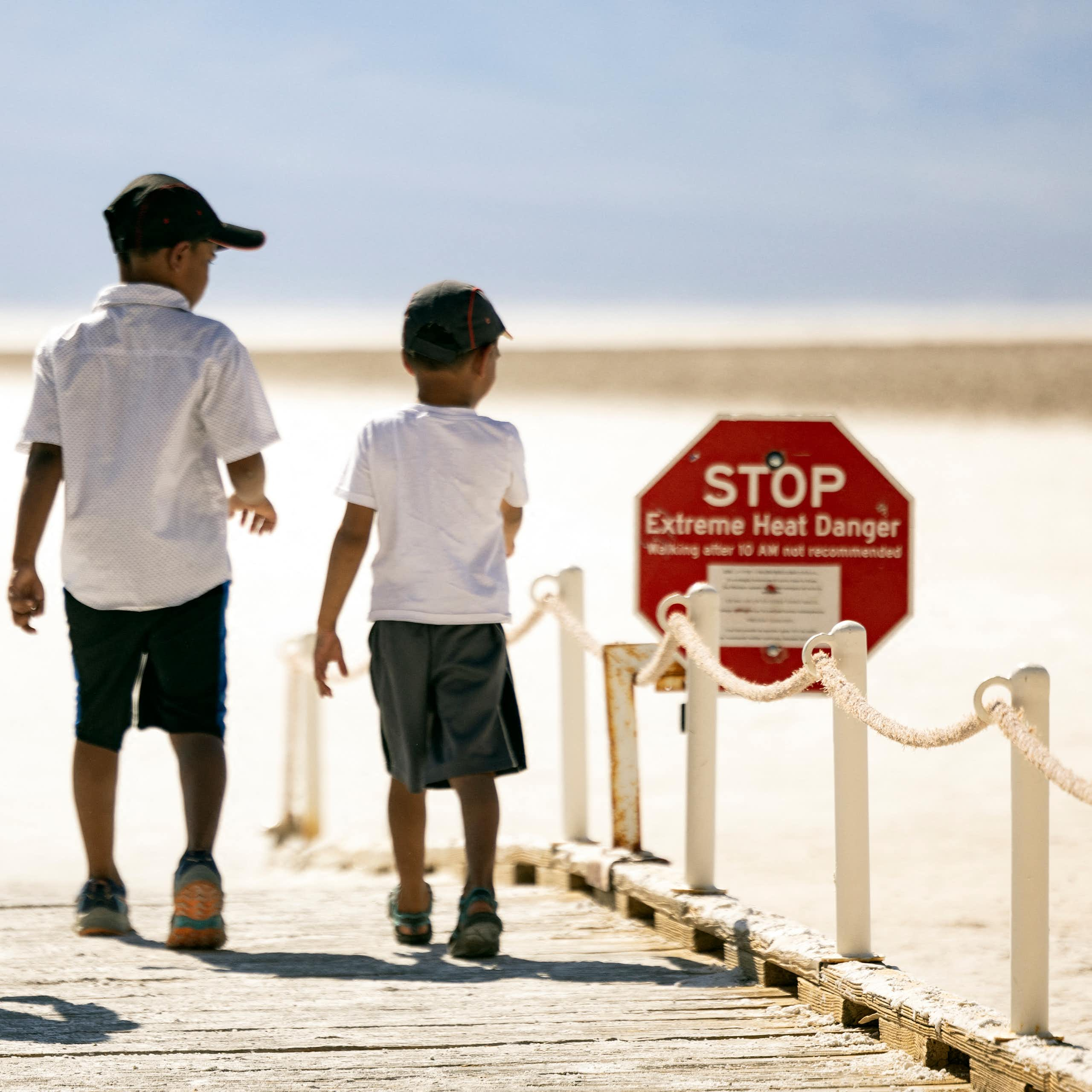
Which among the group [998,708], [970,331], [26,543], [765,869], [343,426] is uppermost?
[970,331]

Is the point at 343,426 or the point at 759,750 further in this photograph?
the point at 343,426

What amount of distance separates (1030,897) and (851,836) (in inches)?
27.3

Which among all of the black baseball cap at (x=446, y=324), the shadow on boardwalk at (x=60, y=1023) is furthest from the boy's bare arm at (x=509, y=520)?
the shadow on boardwalk at (x=60, y=1023)

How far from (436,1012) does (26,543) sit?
5.16ft

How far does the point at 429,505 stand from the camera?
395 centimetres

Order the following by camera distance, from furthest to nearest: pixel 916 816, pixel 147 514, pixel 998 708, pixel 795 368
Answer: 1. pixel 795 368
2. pixel 916 816
3. pixel 147 514
4. pixel 998 708

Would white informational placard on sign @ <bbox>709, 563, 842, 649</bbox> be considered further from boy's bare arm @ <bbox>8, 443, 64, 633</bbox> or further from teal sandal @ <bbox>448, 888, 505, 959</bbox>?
boy's bare arm @ <bbox>8, 443, 64, 633</bbox>

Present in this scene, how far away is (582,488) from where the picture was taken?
27125mm

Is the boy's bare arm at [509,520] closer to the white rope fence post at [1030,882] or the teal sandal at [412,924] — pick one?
the teal sandal at [412,924]

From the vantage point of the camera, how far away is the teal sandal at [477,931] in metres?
3.88

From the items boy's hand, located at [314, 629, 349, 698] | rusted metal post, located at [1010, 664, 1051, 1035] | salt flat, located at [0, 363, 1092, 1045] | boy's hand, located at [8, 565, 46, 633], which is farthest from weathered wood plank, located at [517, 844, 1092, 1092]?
boy's hand, located at [8, 565, 46, 633]

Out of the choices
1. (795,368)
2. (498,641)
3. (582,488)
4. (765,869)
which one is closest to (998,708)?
(498,641)

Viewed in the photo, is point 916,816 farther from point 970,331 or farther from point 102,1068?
point 970,331

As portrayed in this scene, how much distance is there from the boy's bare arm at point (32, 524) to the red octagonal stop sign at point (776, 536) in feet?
5.55
